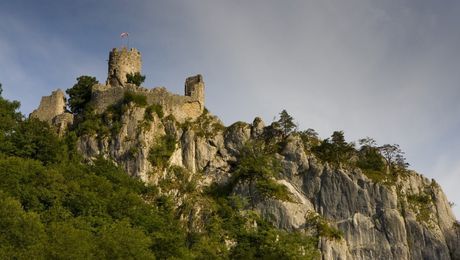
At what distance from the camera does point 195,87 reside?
63781 mm

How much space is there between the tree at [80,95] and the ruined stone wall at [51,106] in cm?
90

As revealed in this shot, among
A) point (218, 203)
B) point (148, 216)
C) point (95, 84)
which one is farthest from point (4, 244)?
point (95, 84)

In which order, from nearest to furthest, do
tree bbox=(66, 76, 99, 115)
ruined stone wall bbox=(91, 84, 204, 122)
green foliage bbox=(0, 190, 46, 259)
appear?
green foliage bbox=(0, 190, 46, 259), ruined stone wall bbox=(91, 84, 204, 122), tree bbox=(66, 76, 99, 115)

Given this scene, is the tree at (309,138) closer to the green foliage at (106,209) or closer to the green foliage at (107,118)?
the green foliage at (106,209)

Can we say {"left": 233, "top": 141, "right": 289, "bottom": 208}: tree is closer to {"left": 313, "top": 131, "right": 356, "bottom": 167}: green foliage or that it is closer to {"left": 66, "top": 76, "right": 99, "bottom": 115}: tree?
{"left": 313, "top": 131, "right": 356, "bottom": 167}: green foliage

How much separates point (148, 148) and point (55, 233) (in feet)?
74.1

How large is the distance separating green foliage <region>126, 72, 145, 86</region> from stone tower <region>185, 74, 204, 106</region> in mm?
6452

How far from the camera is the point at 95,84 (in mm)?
63812

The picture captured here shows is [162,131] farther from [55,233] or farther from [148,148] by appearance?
[55,233]

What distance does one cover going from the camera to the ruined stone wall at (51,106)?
63094 millimetres

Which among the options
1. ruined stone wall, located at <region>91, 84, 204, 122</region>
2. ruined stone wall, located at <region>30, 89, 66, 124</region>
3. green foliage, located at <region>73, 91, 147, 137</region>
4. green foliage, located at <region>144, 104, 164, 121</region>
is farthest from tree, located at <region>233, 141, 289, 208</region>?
ruined stone wall, located at <region>30, 89, 66, 124</region>

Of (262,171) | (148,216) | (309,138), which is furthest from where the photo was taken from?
(309,138)

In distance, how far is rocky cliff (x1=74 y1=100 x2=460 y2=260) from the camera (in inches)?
2140

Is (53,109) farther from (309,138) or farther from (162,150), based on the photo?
(309,138)
